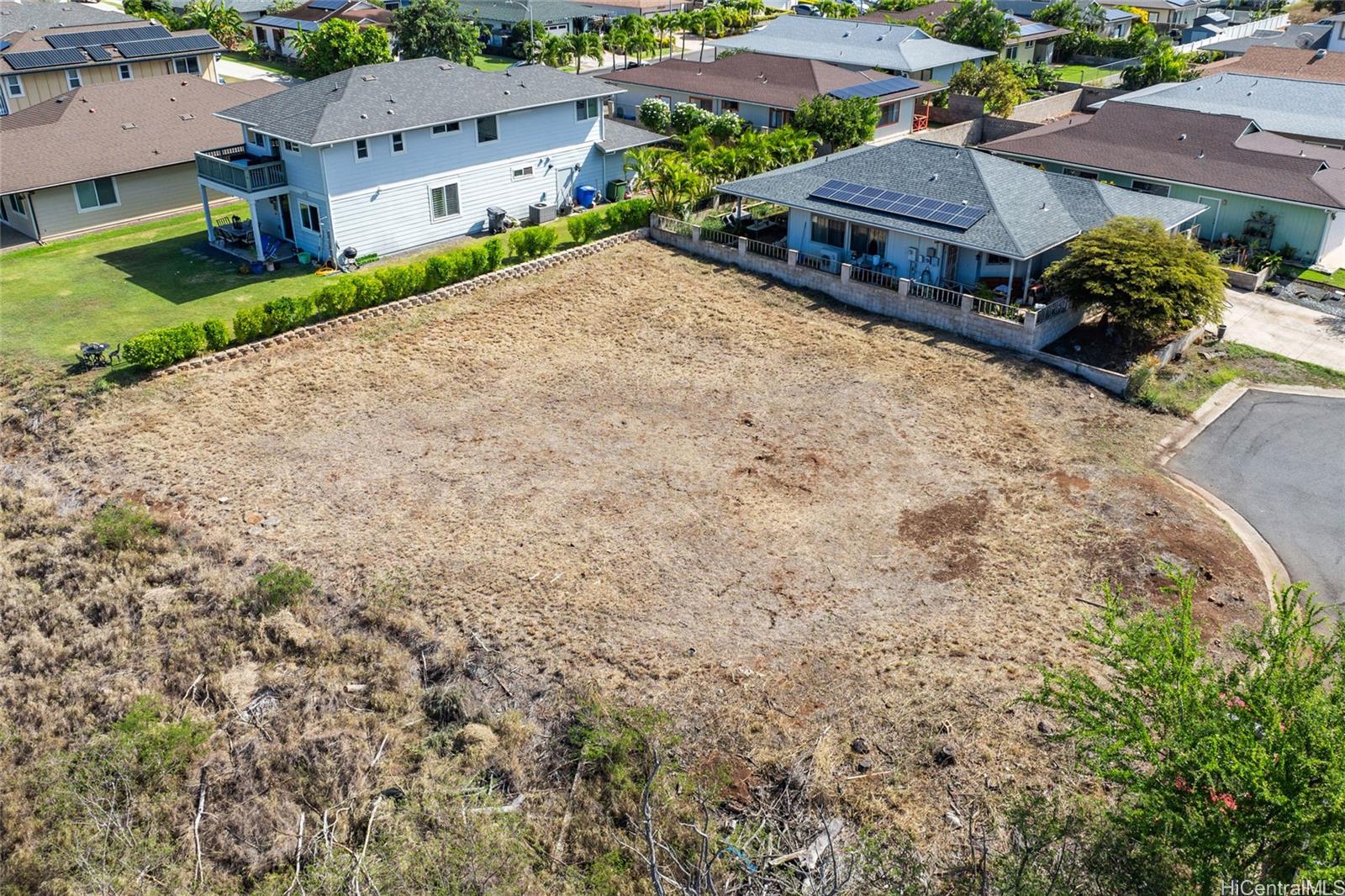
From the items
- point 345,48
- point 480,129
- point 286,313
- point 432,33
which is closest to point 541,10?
point 432,33

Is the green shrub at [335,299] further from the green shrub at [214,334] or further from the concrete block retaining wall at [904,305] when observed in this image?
the concrete block retaining wall at [904,305]

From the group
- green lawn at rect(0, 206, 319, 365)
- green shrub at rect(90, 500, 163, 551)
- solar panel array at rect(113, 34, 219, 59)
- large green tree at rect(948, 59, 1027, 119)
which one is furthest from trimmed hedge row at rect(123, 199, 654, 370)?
solar panel array at rect(113, 34, 219, 59)

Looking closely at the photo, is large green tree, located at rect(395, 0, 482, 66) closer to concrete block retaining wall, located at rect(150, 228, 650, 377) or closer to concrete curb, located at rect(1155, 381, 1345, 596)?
concrete block retaining wall, located at rect(150, 228, 650, 377)

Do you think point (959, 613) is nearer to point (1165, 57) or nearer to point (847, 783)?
point (847, 783)

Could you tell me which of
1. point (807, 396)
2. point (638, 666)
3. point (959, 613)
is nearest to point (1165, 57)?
point (807, 396)

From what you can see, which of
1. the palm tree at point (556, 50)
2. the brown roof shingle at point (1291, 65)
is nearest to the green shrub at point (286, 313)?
the palm tree at point (556, 50)
